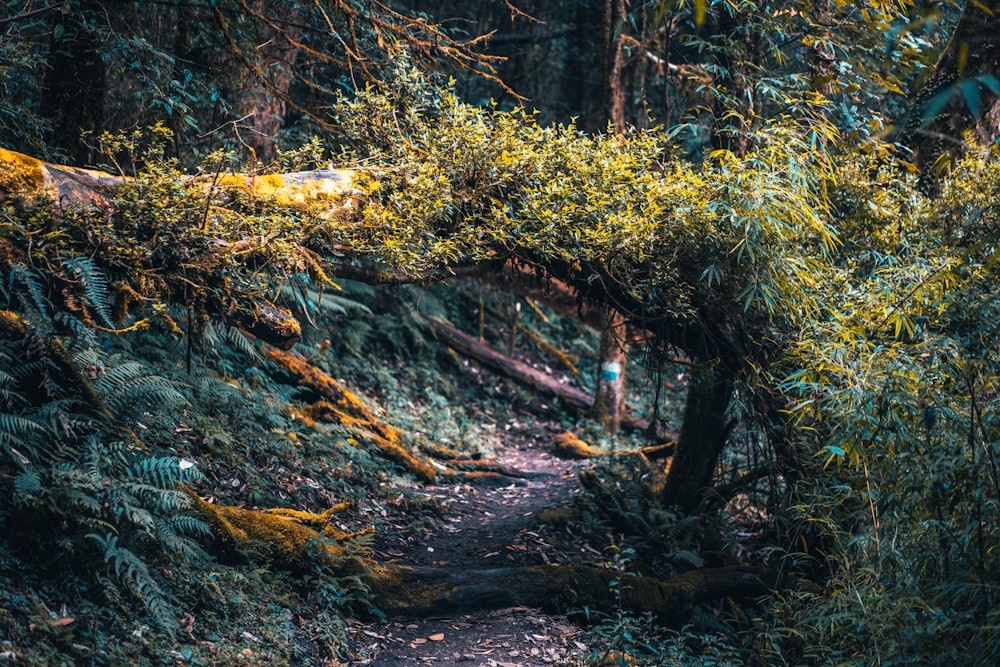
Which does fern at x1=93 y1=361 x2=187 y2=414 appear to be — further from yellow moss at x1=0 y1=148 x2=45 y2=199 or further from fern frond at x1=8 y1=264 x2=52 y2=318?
yellow moss at x1=0 y1=148 x2=45 y2=199

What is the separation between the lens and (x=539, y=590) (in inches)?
239

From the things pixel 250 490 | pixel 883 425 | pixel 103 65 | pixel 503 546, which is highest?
pixel 103 65

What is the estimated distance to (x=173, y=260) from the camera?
183 inches

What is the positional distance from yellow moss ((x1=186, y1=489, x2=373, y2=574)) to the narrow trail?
1.92ft

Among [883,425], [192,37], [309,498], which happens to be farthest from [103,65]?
[883,425]

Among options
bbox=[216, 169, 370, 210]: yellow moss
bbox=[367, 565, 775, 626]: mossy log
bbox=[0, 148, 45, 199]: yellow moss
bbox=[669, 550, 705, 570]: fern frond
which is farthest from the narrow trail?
bbox=[0, 148, 45, 199]: yellow moss

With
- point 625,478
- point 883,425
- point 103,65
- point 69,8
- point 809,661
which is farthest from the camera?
point 625,478

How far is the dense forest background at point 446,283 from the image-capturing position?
3986 millimetres

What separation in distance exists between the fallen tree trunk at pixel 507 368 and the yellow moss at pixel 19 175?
9539 mm

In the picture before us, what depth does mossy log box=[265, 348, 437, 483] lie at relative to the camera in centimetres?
895

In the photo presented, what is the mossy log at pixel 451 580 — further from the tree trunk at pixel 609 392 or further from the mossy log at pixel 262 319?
the tree trunk at pixel 609 392

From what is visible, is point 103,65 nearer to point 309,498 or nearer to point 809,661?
point 309,498

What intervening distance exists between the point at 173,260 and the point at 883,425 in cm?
439

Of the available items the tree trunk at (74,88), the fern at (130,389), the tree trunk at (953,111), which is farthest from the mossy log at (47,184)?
the tree trunk at (953,111)
